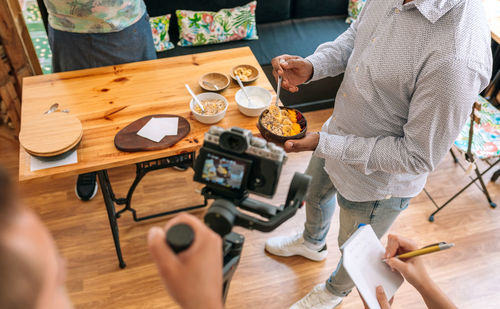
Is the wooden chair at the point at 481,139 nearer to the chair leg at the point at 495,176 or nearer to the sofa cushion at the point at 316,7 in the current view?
the chair leg at the point at 495,176

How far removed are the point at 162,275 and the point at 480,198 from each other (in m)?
2.70

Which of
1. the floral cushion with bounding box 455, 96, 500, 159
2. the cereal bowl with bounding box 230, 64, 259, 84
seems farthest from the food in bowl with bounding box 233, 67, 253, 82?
the floral cushion with bounding box 455, 96, 500, 159

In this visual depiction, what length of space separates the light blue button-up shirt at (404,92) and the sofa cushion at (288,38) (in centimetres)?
158

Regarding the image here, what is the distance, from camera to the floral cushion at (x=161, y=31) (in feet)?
9.02

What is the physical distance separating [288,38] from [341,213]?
1.87 metres

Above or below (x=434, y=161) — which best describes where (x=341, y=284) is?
below

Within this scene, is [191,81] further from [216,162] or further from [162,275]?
[162,275]

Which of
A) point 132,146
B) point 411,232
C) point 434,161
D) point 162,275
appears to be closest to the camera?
point 162,275

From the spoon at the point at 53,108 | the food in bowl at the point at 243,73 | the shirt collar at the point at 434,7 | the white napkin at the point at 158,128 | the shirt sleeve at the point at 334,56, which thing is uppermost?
the shirt collar at the point at 434,7

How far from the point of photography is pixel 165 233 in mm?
541

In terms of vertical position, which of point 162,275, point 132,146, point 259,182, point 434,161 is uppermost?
point 162,275

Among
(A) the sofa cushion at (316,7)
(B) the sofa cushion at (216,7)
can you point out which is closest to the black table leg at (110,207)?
(B) the sofa cushion at (216,7)

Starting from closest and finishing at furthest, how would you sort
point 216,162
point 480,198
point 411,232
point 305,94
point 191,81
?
point 216,162, point 191,81, point 411,232, point 480,198, point 305,94

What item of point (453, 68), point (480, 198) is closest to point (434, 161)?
point (453, 68)
